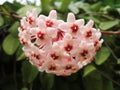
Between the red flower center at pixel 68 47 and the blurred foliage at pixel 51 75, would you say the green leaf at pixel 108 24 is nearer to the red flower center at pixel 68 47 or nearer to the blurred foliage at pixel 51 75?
the blurred foliage at pixel 51 75

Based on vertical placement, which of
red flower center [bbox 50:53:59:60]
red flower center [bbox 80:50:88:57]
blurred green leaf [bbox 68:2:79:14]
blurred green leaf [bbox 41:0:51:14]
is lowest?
A: blurred green leaf [bbox 68:2:79:14]

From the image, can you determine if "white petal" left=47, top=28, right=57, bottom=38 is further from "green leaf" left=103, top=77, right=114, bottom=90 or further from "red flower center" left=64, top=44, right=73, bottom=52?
"green leaf" left=103, top=77, right=114, bottom=90

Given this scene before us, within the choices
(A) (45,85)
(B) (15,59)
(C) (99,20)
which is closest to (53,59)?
(A) (45,85)

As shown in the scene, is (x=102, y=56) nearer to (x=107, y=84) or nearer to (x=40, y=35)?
(x=107, y=84)

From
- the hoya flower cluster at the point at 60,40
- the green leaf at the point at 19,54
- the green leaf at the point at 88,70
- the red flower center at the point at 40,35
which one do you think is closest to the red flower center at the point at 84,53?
the hoya flower cluster at the point at 60,40

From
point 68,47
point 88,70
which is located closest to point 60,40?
point 68,47

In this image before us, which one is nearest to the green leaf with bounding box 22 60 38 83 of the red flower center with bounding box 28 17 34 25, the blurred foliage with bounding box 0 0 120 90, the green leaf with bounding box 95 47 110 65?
the blurred foliage with bounding box 0 0 120 90

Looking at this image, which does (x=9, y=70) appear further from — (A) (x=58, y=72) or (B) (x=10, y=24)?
(A) (x=58, y=72)

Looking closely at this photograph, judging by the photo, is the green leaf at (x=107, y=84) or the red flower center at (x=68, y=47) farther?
the green leaf at (x=107, y=84)
